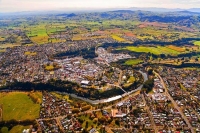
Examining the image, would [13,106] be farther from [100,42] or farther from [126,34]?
[126,34]

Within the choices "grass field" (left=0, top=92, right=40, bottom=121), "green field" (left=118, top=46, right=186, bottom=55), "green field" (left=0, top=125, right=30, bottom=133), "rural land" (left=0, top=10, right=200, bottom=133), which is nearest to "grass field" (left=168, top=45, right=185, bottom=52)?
"rural land" (left=0, top=10, right=200, bottom=133)

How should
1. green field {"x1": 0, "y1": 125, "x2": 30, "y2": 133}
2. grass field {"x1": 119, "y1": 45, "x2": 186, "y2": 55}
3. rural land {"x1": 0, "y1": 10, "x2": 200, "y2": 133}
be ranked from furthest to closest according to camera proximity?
grass field {"x1": 119, "y1": 45, "x2": 186, "y2": 55} < rural land {"x1": 0, "y1": 10, "x2": 200, "y2": 133} < green field {"x1": 0, "y1": 125, "x2": 30, "y2": 133}

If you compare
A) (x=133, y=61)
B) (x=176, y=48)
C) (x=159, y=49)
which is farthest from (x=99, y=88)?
(x=176, y=48)

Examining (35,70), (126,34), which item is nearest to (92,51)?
(35,70)

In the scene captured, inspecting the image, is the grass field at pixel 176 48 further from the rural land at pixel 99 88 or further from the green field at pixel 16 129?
the green field at pixel 16 129

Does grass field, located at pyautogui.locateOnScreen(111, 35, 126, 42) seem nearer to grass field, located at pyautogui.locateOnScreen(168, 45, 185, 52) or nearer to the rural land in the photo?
the rural land

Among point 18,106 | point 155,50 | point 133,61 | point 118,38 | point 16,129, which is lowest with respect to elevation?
point 16,129

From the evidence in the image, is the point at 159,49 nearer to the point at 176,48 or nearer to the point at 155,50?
the point at 155,50

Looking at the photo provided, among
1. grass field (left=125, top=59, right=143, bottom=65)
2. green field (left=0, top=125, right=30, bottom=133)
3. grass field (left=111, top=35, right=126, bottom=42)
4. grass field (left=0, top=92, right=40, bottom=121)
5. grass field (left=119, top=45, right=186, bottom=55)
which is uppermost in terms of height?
grass field (left=111, top=35, right=126, bottom=42)
